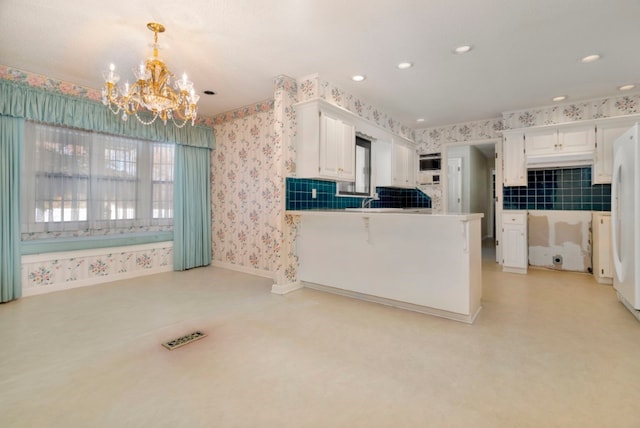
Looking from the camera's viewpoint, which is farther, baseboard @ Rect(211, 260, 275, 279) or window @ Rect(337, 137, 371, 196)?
window @ Rect(337, 137, 371, 196)

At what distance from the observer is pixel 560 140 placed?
4547 mm

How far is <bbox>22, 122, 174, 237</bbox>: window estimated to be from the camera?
3590 mm

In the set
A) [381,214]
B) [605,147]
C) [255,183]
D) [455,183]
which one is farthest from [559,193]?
[255,183]

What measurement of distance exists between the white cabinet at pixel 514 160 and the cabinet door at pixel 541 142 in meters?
0.08

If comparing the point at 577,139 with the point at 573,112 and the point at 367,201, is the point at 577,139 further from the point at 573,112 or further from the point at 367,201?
the point at 367,201

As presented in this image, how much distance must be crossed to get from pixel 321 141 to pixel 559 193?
160 inches

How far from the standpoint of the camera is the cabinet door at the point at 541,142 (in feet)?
15.0

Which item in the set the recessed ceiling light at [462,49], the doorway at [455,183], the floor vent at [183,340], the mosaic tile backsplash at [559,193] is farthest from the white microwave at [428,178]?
the floor vent at [183,340]

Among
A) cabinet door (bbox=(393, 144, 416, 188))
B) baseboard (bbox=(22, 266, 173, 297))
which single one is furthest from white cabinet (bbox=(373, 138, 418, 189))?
baseboard (bbox=(22, 266, 173, 297))

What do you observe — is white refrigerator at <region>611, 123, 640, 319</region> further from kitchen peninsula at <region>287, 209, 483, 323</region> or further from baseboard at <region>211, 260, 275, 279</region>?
baseboard at <region>211, 260, 275, 279</region>

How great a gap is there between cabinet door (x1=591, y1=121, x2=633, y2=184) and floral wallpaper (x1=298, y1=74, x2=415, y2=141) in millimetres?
2886

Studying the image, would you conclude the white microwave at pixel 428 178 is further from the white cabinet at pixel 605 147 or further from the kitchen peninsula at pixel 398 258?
the kitchen peninsula at pixel 398 258

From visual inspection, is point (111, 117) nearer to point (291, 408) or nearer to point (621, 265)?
point (291, 408)

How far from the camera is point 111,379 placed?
180cm
